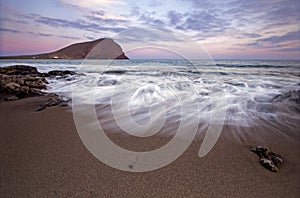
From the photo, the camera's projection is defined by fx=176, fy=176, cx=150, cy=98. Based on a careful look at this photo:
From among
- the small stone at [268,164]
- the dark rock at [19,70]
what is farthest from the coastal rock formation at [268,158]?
the dark rock at [19,70]

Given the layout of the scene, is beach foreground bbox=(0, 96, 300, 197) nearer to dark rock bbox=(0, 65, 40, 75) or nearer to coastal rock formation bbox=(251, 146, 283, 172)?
coastal rock formation bbox=(251, 146, 283, 172)

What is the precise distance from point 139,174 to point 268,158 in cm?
143

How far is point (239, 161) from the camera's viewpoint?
1915mm

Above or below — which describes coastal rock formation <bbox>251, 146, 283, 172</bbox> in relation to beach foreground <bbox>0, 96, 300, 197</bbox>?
above

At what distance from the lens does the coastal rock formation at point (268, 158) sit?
1.79 meters

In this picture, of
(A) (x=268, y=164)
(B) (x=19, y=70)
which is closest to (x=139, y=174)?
(A) (x=268, y=164)

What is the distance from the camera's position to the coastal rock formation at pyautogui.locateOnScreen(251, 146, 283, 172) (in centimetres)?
179

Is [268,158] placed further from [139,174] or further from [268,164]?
[139,174]

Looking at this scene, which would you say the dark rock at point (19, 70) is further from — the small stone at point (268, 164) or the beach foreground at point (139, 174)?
the small stone at point (268, 164)

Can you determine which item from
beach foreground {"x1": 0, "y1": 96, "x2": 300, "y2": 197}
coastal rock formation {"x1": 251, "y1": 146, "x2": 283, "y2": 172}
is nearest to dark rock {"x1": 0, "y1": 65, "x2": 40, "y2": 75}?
beach foreground {"x1": 0, "y1": 96, "x2": 300, "y2": 197}

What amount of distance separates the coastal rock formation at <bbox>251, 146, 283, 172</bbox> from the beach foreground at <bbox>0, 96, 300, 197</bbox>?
2.3 inches

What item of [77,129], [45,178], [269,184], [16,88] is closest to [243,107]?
[269,184]

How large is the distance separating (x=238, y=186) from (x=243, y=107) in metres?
2.92

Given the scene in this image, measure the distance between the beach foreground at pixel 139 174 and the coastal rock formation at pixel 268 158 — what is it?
0.06 m
